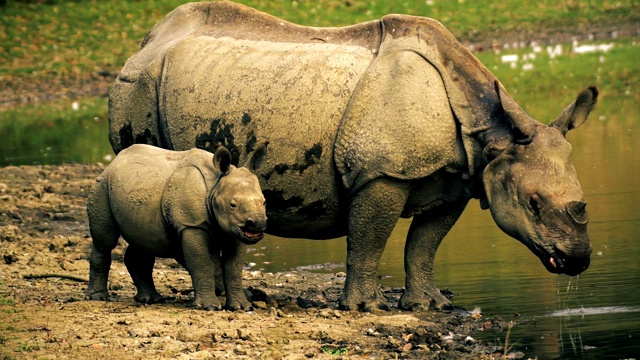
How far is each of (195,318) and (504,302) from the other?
8.19 ft

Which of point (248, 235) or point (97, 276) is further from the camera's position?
point (97, 276)

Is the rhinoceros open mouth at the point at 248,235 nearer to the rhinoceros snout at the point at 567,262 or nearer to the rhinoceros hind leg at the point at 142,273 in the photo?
the rhinoceros hind leg at the point at 142,273

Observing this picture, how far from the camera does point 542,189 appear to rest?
9812mm

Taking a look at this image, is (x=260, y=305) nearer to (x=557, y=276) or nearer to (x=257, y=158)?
(x=257, y=158)

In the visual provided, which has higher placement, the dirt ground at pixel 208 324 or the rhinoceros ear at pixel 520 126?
the rhinoceros ear at pixel 520 126

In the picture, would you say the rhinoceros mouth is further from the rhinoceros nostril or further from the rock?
the rock

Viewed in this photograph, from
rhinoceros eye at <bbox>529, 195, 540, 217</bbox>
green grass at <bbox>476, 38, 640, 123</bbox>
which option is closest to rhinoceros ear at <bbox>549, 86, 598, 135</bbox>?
rhinoceros eye at <bbox>529, 195, 540, 217</bbox>

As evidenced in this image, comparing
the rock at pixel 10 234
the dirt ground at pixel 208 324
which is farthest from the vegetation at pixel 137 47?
the dirt ground at pixel 208 324

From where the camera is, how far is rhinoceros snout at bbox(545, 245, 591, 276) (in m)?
9.76

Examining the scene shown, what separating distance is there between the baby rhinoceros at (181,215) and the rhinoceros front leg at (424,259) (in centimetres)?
133

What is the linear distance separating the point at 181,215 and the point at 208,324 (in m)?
0.94

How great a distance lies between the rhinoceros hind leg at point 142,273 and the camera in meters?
10.7

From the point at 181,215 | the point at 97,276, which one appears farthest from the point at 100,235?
the point at 181,215

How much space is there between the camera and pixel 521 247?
13141 mm
